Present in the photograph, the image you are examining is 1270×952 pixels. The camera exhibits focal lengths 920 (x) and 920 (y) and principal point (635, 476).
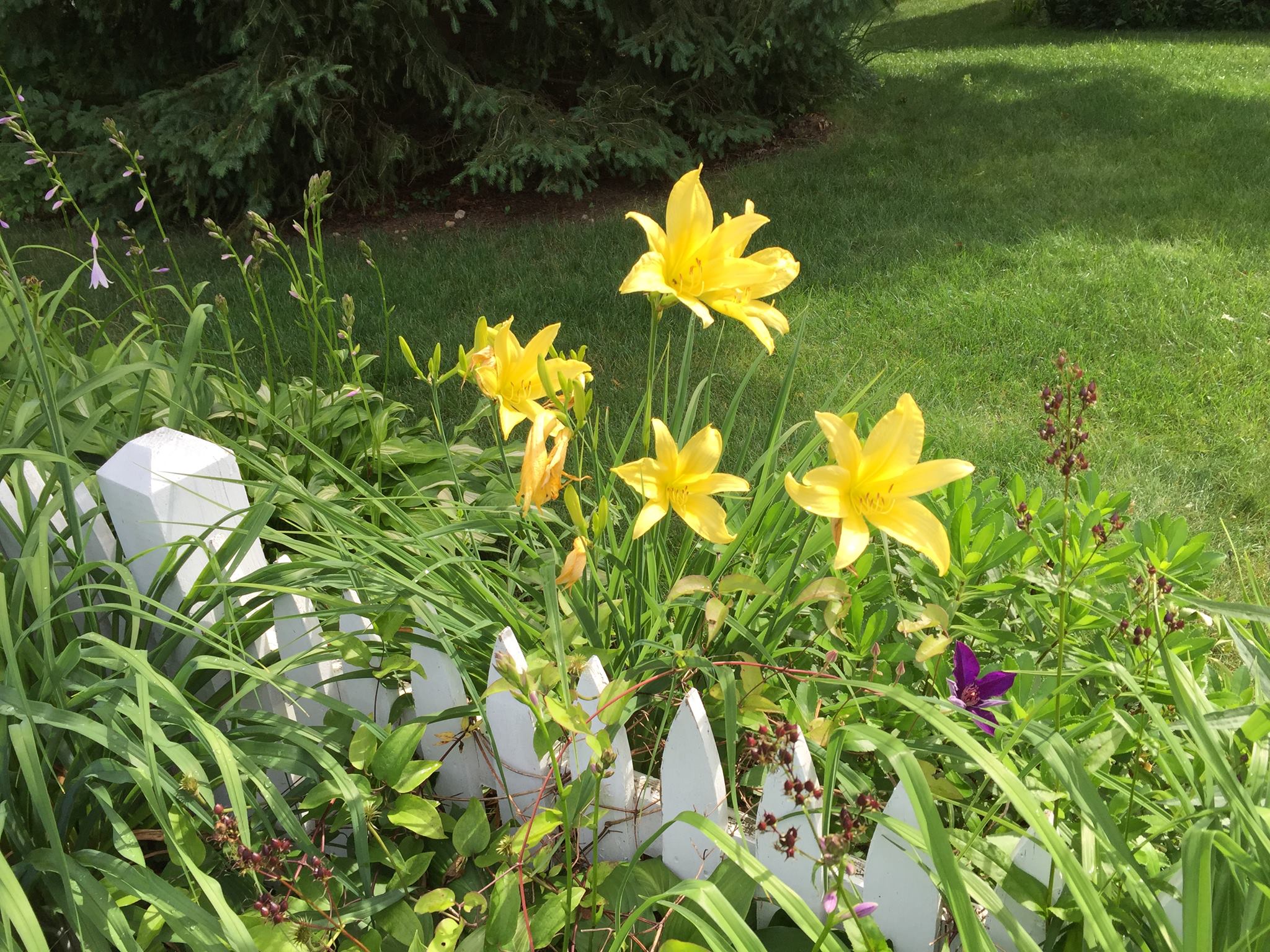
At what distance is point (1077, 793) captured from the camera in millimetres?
1000

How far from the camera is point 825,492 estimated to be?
113 cm

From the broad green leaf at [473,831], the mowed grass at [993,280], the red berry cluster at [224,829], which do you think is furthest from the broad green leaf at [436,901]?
the mowed grass at [993,280]

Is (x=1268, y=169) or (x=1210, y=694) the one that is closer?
(x=1210, y=694)

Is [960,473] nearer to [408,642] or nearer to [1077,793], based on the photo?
[1077,793]

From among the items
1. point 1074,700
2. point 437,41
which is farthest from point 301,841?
point 437,41

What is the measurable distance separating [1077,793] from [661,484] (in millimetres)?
609

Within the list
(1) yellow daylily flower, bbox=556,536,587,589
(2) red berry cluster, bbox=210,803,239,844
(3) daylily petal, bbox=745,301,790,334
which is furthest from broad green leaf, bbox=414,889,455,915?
(3) daylily petal, bbox=745,301,790,334

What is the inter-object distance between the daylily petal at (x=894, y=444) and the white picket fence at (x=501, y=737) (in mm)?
363

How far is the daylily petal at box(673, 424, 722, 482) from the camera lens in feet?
4.00

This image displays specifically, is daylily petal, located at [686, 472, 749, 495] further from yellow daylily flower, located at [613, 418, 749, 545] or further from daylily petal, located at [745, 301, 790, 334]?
daylily petal, located at [745, 301, 790, 334]

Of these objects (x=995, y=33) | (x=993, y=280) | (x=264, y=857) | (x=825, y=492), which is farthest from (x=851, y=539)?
(x=995, y=33)

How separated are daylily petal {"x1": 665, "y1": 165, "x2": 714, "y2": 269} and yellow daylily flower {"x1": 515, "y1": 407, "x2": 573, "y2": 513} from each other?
291mm

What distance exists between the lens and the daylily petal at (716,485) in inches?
47.6

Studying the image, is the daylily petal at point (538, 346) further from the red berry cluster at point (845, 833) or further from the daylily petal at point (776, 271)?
the red berry cluster at point (845, 833)
